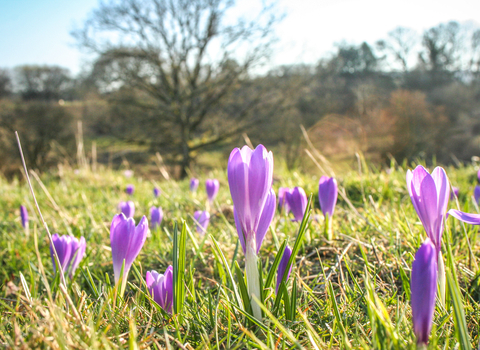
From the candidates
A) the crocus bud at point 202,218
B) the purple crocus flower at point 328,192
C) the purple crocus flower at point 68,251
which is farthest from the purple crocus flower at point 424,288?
the crocus bud at point 202,218

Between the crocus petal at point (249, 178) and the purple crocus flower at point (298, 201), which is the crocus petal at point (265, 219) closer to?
the crocus petal at point (249, 178)

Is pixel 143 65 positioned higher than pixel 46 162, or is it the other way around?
pixel 143 65

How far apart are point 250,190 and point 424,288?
1.29ft

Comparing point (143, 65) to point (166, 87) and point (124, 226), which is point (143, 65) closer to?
point (166, 87)

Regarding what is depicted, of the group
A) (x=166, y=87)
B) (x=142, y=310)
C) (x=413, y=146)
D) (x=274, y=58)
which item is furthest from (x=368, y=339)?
(x=413, y=146)

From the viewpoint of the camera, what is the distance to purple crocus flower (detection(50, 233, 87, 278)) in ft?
3.98

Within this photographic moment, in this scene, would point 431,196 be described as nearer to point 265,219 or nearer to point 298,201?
point 265,219

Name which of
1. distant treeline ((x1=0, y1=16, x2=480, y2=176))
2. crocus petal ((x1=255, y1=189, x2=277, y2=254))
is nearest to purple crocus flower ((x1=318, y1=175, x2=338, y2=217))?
crocus petal ((x1=255, y1=189, x2=277, y2=254))

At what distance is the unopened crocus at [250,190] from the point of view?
2.32ft

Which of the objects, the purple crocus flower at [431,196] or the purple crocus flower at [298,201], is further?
the purple crocus flower at [298,201]

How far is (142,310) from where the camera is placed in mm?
972

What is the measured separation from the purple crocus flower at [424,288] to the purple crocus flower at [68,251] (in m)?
1.12

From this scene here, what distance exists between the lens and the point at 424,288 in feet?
2.03

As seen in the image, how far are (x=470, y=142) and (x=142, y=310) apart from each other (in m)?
19.6
